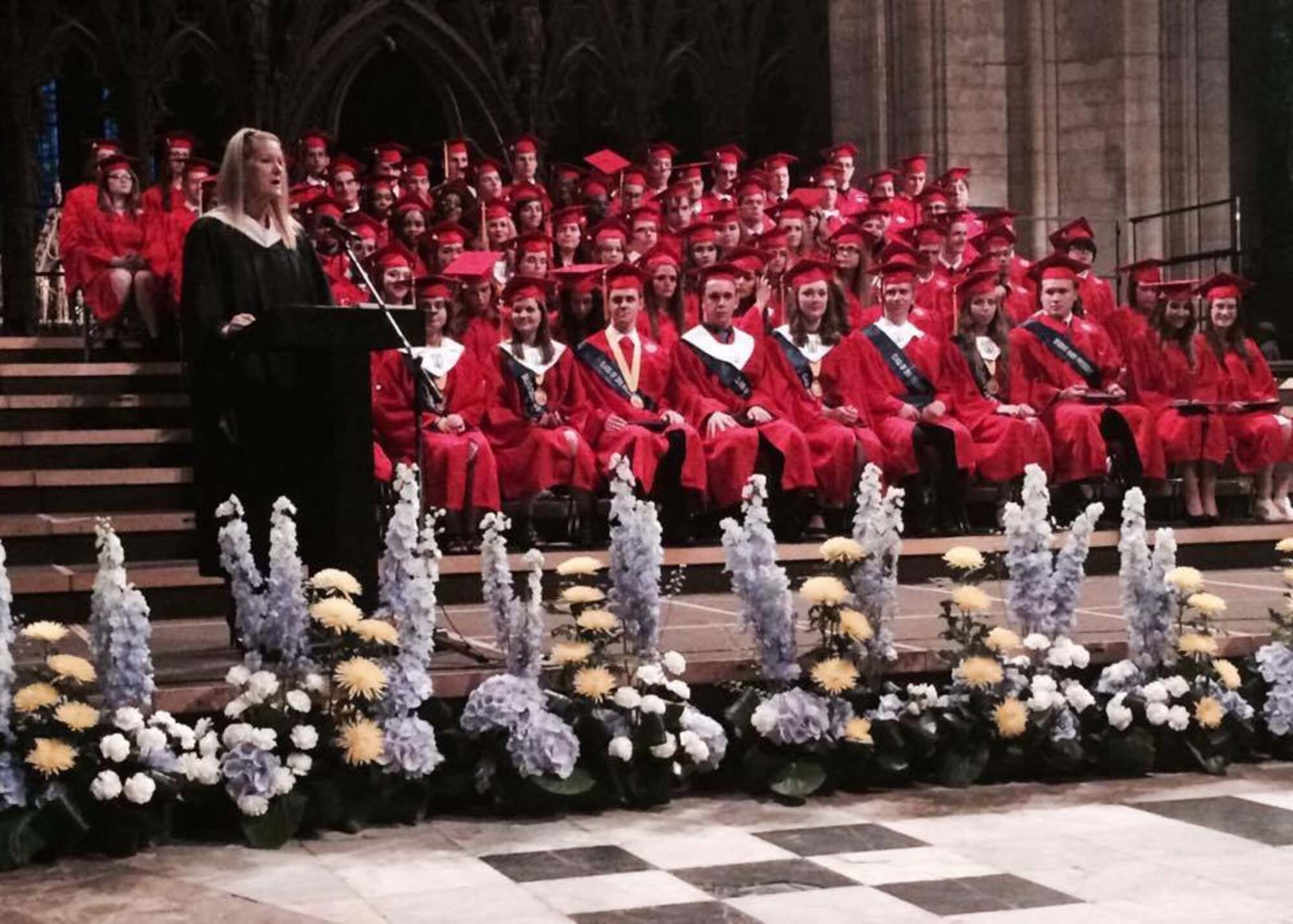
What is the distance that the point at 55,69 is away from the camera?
1516 cm

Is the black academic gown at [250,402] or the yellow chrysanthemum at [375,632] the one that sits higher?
the black academic gown at [250,402]

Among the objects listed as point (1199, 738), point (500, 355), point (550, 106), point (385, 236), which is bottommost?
point (1199, 738)

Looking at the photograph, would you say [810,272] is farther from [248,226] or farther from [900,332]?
[248,226]

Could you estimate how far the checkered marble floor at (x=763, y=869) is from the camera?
4.81m

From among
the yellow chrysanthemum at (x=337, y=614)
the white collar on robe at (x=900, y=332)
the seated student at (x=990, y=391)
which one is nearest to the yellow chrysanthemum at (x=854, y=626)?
the yellow chrysanthemum at (x=337, y=614)

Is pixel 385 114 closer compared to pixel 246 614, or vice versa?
pixel 246 614

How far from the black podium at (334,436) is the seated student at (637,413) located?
3316mm

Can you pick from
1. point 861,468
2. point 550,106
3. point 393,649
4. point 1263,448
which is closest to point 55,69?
point 550,106

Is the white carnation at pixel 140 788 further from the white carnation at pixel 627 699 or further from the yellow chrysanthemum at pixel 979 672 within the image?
the yellow chrysanthemum at pixel 979 672

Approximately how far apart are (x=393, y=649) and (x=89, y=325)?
6444mm

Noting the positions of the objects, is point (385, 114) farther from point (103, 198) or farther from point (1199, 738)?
point (1199, 738)

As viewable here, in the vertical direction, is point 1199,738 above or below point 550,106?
below

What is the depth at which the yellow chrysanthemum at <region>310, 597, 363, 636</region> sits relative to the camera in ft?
18.8

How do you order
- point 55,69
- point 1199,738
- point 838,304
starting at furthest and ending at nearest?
1. point 55,69
2. point 838,304
3. point 1199,738
